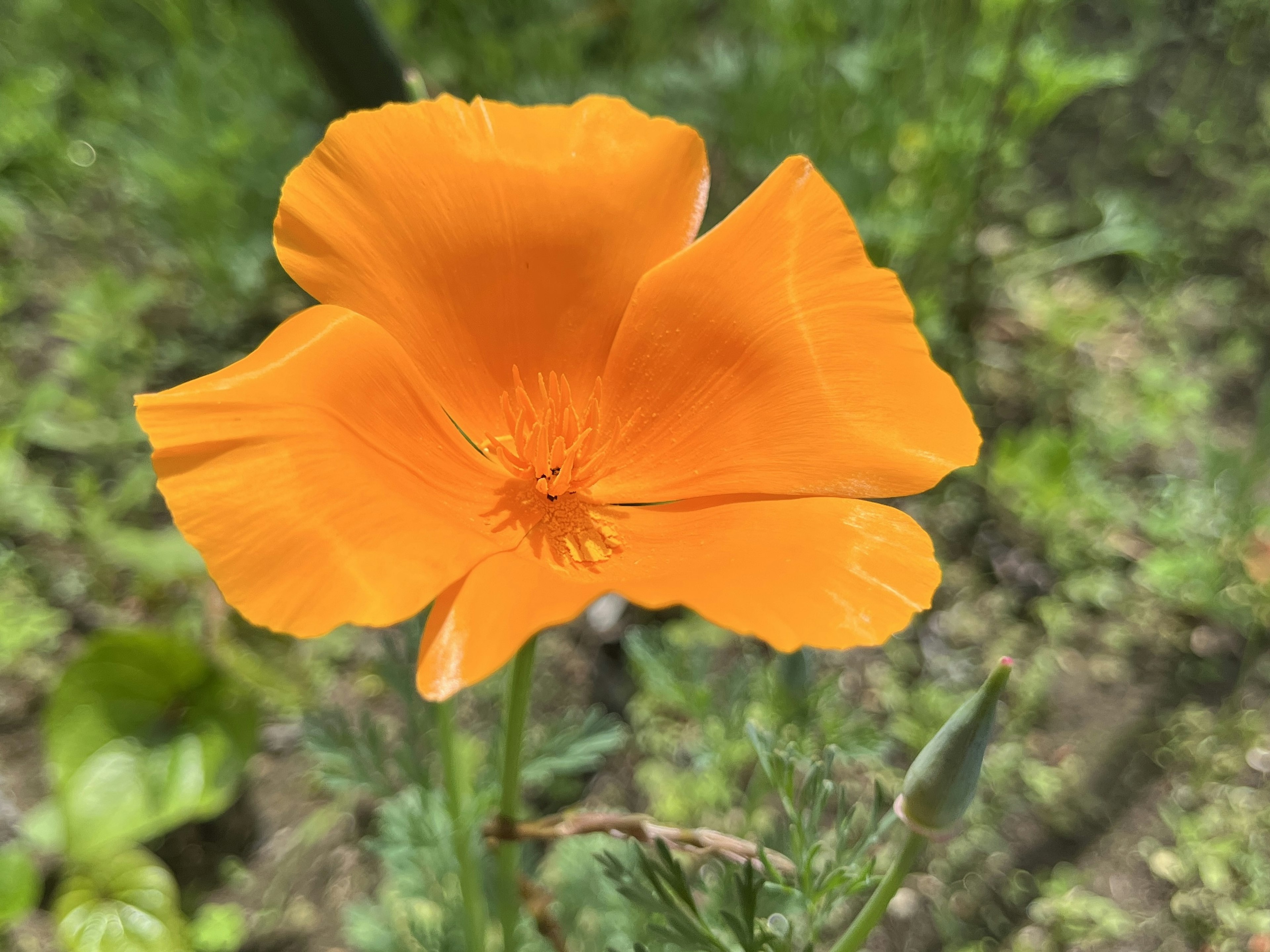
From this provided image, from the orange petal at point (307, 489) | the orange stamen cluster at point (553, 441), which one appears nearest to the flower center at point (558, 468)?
the orange stamen cluster at point (553, 441)

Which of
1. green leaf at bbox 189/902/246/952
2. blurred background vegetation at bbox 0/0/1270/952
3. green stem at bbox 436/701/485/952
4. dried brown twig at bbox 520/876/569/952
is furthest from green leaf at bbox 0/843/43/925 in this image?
dried brown twig at bbox 520/876/569/952

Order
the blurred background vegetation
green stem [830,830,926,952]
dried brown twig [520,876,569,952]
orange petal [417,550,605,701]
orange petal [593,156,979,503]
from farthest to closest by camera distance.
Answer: the blurred background vegetation
dried brown twig [520,876,569,952]
orange petal [593,156,979,503]
green stem [830,830,926,952]
orange petal [417,550,605,701]

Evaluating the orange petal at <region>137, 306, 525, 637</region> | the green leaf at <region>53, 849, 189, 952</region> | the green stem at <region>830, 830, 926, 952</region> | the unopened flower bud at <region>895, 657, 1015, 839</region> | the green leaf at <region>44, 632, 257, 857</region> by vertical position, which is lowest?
the green leaf at <region>53, 849, 189, 952</region>

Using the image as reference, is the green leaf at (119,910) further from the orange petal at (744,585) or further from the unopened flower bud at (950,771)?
the unopened flower bud at (950,771)

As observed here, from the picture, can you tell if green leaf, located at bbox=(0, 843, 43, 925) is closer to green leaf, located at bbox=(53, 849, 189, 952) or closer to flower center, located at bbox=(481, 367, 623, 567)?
green leaf, located at bbox=(53, 849, 189, 952)

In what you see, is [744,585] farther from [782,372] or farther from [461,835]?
[461,835]

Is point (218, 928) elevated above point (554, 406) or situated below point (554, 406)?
below

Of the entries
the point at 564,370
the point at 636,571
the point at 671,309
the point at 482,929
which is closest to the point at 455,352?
the point at 564,370

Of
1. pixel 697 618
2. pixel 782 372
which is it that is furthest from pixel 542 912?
pixel 697 618
